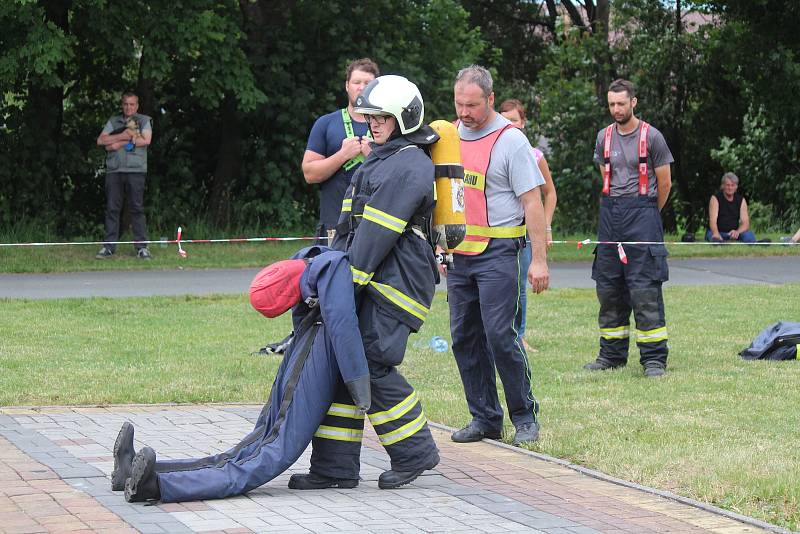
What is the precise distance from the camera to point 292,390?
6113mm

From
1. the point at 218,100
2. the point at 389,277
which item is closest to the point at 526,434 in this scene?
the point at 389,277

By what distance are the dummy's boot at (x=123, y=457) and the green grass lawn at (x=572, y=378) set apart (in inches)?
89.3

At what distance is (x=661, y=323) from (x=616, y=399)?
1356 millimetres

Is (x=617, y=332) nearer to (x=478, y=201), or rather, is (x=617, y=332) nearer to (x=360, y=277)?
(x=478, y=201)

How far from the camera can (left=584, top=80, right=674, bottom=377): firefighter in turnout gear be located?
977 cm

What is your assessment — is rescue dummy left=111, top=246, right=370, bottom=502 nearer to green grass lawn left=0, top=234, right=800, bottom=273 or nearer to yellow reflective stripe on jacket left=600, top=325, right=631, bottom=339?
yellow reflective stripe on jacket left=600, top=325, right=631, bottom=339

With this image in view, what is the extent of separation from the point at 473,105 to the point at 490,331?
1.23 metres

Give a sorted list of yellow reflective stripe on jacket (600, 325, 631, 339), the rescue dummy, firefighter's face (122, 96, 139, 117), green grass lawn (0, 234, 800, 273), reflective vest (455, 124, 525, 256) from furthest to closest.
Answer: firefighter's face (122, 96, 139, 117) < green grass lawn (0, 234, 800, 273) < yellow reflective stripe on jacket (600, 325, 631, 339) < reflective vest (455, 124, 525, 256) < the rescue dummy

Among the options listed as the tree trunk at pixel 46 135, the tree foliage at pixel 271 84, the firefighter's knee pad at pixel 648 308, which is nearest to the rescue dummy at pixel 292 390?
the firefighter's knee pad at pixel 648 308

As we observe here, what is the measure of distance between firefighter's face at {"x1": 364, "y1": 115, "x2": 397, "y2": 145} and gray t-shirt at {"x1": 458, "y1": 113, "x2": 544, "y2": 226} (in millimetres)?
1362

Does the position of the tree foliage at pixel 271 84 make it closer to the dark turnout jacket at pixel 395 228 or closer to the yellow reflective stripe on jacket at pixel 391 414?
the dark turnout jacket at pixel 395 228

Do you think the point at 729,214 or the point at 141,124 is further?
the point at 729,214

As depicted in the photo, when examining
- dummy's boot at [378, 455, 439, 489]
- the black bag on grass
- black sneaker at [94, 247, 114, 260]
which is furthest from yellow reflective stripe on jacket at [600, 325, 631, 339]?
black sneaker at [94, 247, 114, 260]

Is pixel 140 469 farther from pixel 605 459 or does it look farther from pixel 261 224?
pixel 261 224
